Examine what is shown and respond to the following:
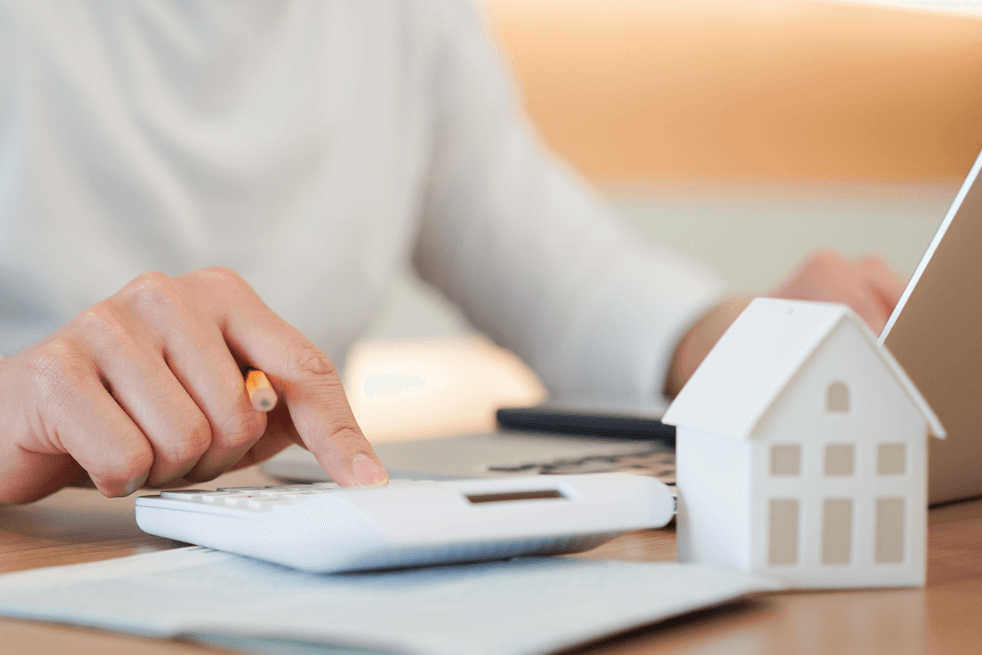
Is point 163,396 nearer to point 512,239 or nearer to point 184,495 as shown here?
point 184,495

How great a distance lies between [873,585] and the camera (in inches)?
13.6

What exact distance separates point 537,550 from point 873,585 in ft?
0.39

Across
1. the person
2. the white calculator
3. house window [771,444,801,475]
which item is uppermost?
the person

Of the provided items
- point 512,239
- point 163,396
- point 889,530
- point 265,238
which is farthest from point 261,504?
point 512,239

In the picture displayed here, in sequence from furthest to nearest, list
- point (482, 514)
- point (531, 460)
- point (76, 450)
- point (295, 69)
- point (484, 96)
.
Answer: point (484, 96) → point (295, 69) → point (531, 460) → point (76, 450) → point (482, 514)

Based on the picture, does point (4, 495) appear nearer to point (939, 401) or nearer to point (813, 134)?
point (939, 401)

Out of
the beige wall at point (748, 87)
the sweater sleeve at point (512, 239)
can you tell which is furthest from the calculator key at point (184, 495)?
the beige wall at point (748, 87)

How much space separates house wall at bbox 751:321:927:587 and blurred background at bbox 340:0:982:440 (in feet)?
9.89

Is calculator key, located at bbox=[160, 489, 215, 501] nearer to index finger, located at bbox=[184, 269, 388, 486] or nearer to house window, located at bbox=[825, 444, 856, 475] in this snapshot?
index finger, located at bbox=[184, 269, 388, 486]

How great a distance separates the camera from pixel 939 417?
0.48 meters

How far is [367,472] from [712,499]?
6.6 inches

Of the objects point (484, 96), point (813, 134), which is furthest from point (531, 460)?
point (813, 134)

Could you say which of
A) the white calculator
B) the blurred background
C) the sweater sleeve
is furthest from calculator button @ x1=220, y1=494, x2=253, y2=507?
the blurred background

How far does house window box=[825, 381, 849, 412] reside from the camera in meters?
0.33
